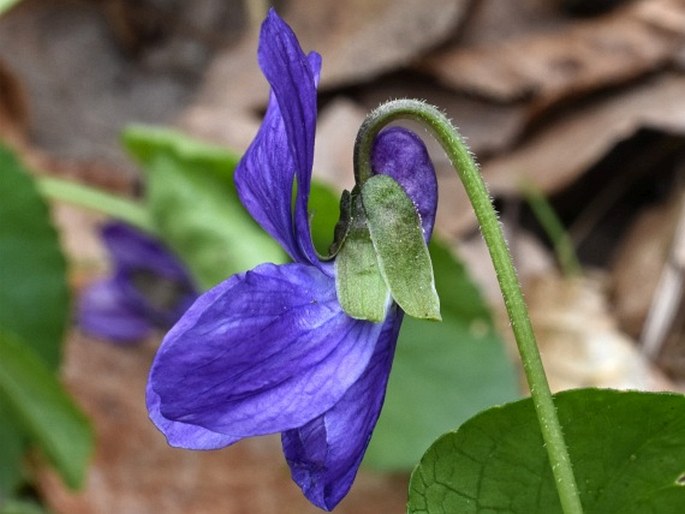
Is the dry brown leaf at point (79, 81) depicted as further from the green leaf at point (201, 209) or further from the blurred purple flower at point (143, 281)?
the green leaf at point (201, 209)

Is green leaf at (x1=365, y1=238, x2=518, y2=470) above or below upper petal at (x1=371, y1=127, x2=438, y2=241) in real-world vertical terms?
below

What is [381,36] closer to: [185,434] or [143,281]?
[143,281]

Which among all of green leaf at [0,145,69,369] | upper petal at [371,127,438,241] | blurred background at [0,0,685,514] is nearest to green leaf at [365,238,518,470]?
blurred background at [0,0,685,514]

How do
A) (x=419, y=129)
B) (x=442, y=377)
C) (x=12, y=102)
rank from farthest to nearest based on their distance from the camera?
(x=12, y=102) → (x=419, y=129) → (x=442, y=377)

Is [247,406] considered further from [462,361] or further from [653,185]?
[653,185]

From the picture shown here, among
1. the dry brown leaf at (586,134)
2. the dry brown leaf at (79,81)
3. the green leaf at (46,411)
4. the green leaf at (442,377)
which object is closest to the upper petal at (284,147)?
the green leaf at (46,411)

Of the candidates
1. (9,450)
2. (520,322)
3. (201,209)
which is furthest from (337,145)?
(520,322)

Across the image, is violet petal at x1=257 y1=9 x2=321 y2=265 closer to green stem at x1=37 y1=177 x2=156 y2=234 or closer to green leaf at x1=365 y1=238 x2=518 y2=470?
green leaf at x1=365 y1=238 x2=518 y2=470
